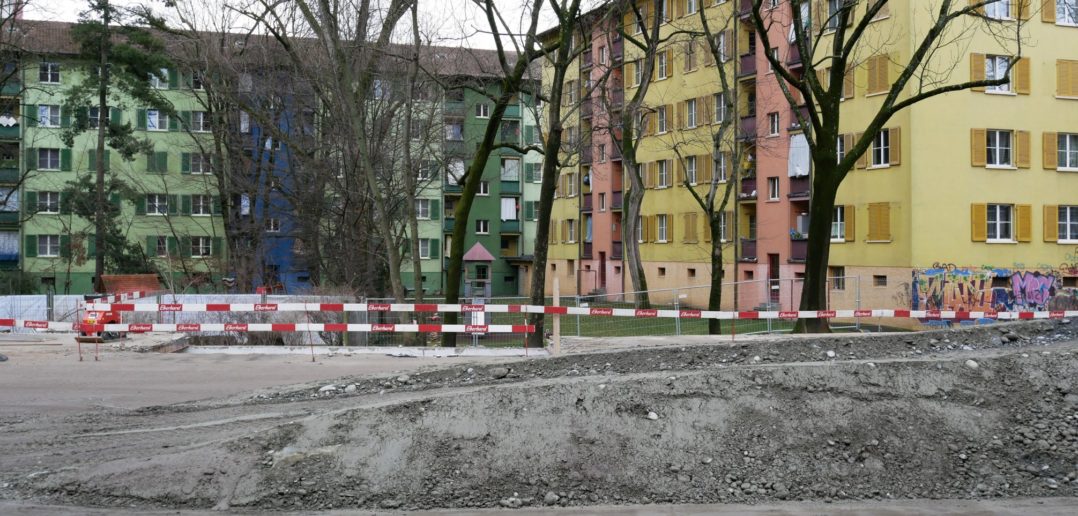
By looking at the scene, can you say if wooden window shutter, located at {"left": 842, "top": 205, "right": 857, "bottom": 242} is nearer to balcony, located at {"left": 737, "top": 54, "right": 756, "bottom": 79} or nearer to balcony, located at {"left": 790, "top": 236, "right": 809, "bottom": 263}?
balcony, located at {"left": 790, "top": 236, "right": 809, "bottom": 263}

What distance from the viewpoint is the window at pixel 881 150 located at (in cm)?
4072

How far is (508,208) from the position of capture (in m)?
79.1

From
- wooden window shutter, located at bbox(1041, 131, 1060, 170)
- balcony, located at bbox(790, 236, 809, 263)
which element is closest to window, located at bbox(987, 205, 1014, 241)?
wooden window shutter, located at bbox(1041, 131, 1060, 170)

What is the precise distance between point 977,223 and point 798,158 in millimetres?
9995

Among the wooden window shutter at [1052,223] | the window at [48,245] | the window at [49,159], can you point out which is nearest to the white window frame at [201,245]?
the window at [48,245]

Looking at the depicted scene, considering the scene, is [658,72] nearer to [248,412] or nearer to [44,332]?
[44,332]

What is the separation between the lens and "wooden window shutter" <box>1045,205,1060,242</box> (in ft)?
132

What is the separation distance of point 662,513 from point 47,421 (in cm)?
831

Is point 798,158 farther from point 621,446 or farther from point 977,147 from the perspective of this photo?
point 621,446

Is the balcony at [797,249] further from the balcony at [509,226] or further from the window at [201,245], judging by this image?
the window at [201,245]

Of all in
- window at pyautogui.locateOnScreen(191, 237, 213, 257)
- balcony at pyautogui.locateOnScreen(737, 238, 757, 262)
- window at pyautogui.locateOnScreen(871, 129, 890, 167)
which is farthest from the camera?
window at pyautogui.locateOnScreen(191, 237, 213, 257)

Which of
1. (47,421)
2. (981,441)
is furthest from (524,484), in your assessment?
(47,421)

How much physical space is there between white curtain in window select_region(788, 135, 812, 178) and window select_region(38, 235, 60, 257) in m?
46.9

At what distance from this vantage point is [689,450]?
387 inches
